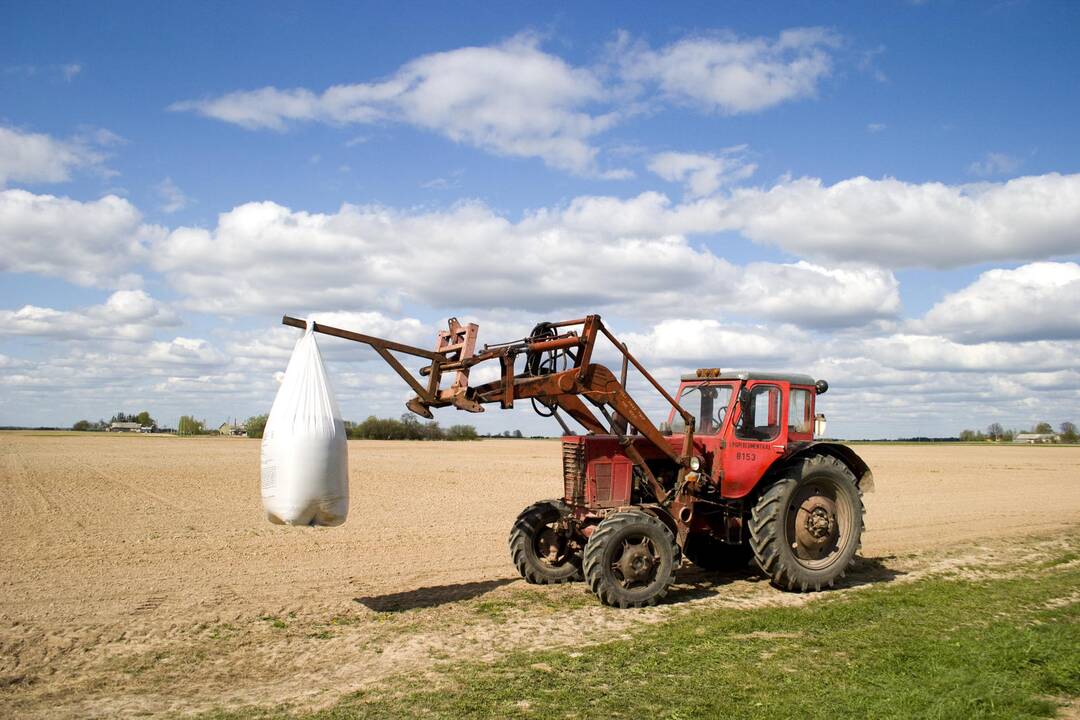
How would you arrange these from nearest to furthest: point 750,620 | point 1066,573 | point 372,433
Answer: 1. point 750,620
2. point 1066,573
3. point 372,433

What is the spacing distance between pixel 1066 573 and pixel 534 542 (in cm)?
742

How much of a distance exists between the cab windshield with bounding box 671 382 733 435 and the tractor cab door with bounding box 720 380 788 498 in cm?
24

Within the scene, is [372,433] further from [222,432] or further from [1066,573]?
[1066,573]

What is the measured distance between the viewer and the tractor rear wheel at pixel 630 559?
9336mm

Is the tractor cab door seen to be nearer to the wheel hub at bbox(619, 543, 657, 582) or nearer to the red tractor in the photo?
the red tractor

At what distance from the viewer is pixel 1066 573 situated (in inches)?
464

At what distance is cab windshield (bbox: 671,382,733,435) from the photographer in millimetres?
11000

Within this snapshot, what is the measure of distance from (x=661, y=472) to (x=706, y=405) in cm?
115

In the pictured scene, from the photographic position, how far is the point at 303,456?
806cm

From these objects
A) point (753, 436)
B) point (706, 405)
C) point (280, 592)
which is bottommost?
point (280, 592)

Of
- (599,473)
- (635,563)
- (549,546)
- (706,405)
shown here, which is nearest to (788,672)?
(635,563)

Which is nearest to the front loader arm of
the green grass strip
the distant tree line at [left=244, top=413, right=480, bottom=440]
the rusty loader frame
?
the rusty loader frame

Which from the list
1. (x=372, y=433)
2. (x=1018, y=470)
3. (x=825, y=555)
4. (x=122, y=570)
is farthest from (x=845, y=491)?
(x=372, y=433)

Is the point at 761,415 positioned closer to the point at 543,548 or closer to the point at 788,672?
the point at 543,548
